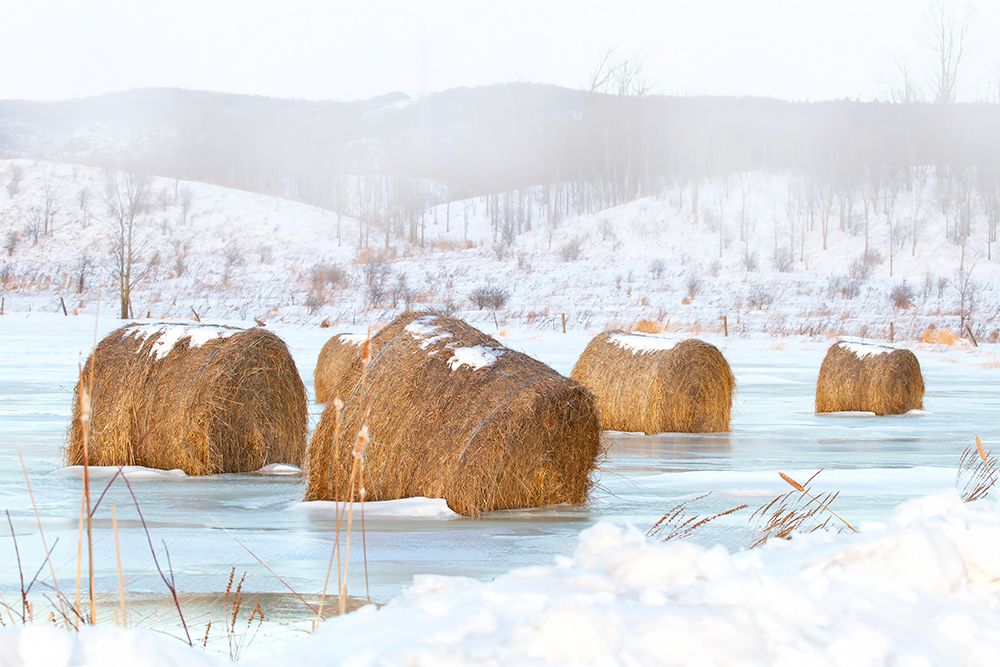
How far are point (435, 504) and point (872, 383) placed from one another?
1367cm

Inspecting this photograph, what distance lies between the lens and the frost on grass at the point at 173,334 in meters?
11.9

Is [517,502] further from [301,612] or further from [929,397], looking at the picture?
[929,397]


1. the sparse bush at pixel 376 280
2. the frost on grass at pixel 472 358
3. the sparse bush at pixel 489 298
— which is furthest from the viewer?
the sparse bush at pixel 376 280

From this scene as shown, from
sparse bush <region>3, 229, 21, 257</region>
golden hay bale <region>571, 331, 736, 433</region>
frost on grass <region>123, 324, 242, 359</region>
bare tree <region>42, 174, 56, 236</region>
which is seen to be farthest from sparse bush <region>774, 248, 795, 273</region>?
frost on grass <region>123, 324, 242, 359</region>

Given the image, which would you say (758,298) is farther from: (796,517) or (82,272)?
(796,517)

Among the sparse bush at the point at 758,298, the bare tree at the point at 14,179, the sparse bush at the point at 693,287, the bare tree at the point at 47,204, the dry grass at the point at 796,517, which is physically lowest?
the dry grass at the point at 796,517

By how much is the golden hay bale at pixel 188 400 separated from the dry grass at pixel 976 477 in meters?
5.87

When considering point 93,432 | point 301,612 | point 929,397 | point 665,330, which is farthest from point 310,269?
point 301,612

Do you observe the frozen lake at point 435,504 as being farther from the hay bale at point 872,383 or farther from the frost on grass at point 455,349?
the frost on grass at point 455,349

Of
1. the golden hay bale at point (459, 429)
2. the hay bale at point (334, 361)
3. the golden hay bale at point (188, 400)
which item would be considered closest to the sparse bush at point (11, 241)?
the hay bale at point (334, 361)

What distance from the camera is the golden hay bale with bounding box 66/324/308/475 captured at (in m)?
11.5

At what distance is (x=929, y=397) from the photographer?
80.0ft

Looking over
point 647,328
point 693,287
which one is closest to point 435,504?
point 647,328

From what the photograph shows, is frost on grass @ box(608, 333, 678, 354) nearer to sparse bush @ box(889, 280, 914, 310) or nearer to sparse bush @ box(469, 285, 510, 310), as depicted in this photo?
sparse bush @ box(469, 285, 510, 310)
